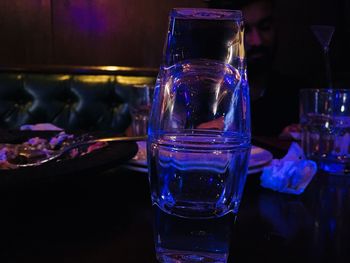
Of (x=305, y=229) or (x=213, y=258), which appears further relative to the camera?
(x=305, y=229)

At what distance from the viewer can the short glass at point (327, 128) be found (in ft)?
2.52

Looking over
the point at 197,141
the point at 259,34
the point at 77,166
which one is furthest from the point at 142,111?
the point at 259,34

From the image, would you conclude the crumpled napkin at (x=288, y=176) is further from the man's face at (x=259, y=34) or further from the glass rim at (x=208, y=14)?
the man's face at (x=259, y=34)

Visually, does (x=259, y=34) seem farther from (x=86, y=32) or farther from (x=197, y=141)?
(x=197, y=141)

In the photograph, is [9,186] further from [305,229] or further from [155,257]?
[305,229]

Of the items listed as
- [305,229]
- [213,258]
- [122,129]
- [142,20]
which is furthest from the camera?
[142,20]

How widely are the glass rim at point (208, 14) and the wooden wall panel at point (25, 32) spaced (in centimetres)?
222

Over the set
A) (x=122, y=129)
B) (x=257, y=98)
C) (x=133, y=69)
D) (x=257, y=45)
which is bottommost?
(x=122, y=129)

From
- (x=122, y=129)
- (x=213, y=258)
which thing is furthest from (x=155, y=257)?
(x=122, y=129)

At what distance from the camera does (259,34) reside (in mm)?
2369

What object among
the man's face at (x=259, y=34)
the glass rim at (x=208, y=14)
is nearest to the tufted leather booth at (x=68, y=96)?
the man's face at (x=259, y=34)

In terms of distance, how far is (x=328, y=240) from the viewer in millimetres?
434

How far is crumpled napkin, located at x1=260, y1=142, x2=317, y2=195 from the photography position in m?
0.62

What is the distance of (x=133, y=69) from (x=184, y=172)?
201 cm
